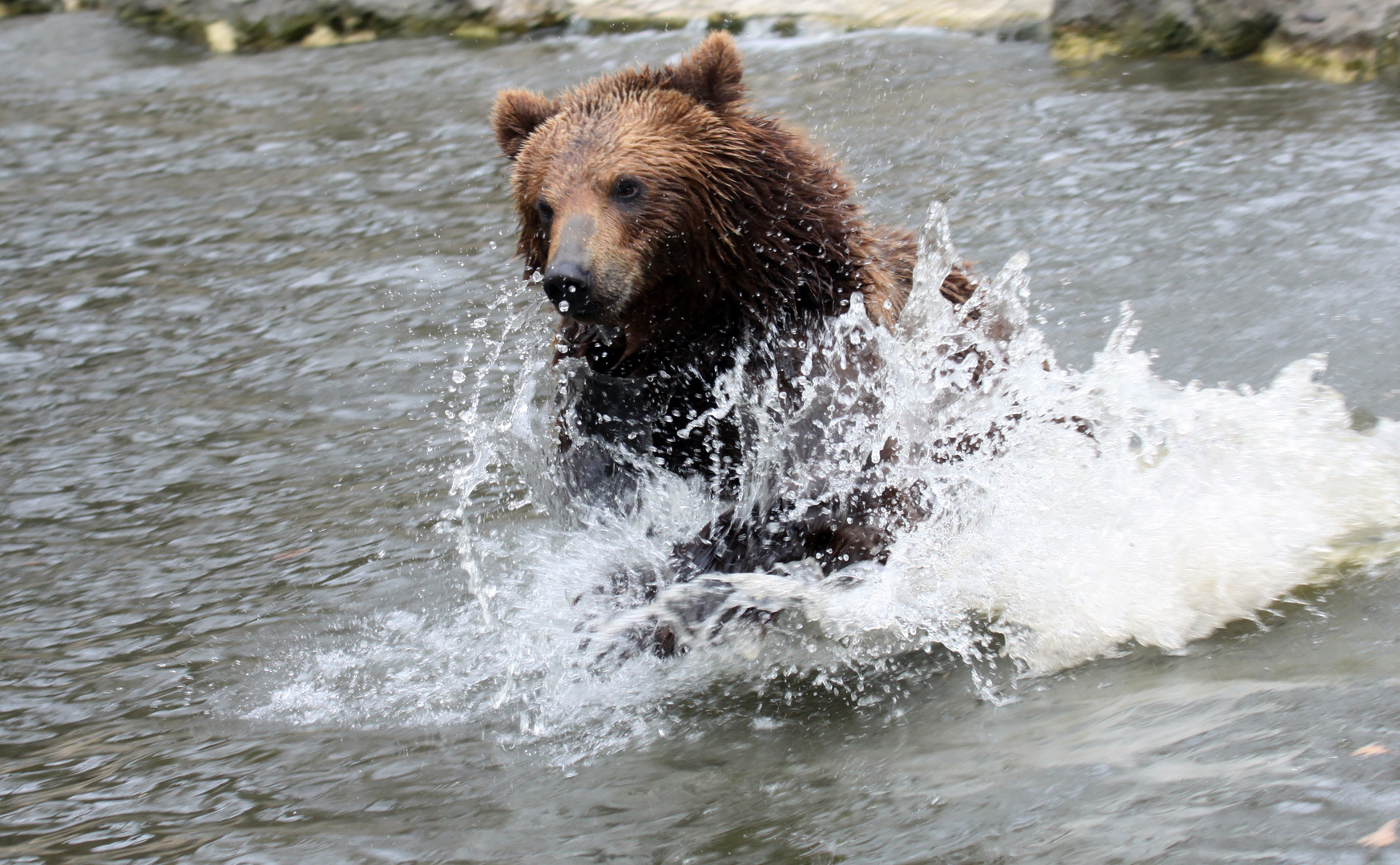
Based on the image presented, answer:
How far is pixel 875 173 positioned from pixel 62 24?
12409mm

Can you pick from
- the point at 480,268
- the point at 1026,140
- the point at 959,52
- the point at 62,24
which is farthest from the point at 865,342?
the point at 62,24

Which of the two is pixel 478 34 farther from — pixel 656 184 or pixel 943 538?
pixel 943 538

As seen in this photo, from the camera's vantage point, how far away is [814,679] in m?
4.45

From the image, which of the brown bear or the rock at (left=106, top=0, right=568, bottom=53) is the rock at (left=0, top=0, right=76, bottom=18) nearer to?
the rock at (left=106, top=0, right=568, bottom=53)

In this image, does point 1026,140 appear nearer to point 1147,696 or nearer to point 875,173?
point 875,173

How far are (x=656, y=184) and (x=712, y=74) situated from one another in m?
0.47

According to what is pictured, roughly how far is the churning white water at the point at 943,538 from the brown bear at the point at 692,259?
0.35ft

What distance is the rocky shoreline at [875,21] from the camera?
31.5 feet

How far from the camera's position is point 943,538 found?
4699mm

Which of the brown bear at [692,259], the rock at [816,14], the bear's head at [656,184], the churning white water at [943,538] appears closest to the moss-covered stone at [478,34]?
the rock at [816,14]

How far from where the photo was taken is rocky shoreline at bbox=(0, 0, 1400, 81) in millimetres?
9602

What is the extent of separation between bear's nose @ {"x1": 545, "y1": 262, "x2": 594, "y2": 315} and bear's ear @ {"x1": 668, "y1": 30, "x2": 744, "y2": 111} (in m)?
0.85

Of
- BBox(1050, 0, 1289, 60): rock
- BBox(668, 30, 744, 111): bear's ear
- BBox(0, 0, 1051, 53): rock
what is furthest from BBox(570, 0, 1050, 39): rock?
BBox(668, 30, 744, 111): bear's ear

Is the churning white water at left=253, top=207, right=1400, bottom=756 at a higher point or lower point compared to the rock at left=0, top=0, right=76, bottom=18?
lower
